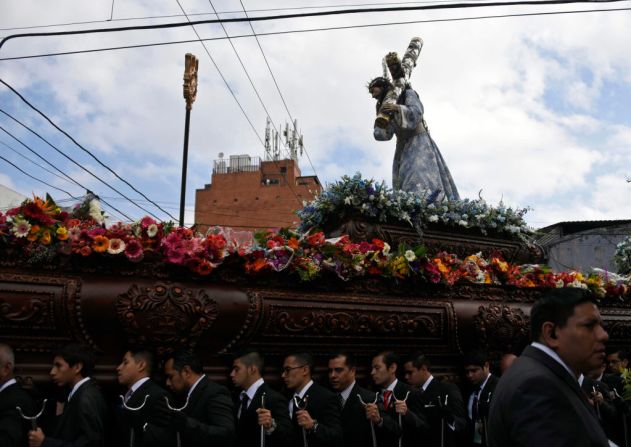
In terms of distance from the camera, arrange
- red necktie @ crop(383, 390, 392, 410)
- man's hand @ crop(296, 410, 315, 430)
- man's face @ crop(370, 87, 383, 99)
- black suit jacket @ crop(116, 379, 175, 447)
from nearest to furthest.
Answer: black suit jacket @ crop(116, 379, 175, 447)
man's hand @ crop(296, 410, 315, 430)
red necktie @ crop(383, 390, 392, 410)
man's face @ crop(370, 87, 383, 99)

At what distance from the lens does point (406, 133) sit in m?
9.35

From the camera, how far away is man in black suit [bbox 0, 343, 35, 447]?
13.3 feet

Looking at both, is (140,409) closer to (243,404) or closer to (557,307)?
(243,404)

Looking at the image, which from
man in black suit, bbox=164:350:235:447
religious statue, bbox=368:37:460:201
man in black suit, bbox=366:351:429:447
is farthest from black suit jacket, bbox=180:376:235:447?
religious statue, bbox=368:37:460:201

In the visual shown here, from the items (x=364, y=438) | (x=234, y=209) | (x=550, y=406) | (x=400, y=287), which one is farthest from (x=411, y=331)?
(x=234, y=209)

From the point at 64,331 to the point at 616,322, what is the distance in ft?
21.1

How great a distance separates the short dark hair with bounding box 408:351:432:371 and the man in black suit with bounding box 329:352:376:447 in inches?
29.6

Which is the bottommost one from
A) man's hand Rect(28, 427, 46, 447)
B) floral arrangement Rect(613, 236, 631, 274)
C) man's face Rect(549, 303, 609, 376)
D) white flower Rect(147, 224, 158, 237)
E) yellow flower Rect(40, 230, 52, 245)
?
man's hand Rect(28, 427, 46, 447)

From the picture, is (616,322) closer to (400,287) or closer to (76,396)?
(400,287)

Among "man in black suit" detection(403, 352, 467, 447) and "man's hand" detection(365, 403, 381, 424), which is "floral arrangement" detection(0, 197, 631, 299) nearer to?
"man in black suit" detection(403, 352, 467, 447)

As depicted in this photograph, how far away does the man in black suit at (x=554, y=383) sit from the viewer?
2.33m

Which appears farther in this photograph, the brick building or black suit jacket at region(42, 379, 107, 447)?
the brick building

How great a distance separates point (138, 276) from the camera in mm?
5105

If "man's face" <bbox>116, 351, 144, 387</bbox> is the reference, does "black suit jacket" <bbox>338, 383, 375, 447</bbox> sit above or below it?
below
